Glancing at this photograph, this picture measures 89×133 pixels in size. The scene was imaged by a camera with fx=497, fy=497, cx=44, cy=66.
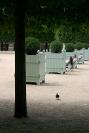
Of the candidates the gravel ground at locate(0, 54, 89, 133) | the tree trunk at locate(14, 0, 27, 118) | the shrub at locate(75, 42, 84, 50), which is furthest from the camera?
the shrub at locate(75, 42, 84, 50)

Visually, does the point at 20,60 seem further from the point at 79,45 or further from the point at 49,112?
the point at 79,45

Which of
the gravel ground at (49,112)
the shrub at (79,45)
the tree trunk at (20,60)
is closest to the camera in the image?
the gravel ground at (49,112)

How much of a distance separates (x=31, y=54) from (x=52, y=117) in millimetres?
11132

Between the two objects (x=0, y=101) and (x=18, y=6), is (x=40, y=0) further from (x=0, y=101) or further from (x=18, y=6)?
(x=0, y=101)

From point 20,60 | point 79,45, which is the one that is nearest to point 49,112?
point 20,60

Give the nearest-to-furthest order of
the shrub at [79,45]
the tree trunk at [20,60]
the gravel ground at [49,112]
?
1. the gravel ground at [49,112]
2. the tree trunk at [20,60]
3. the shrub at [79,45]

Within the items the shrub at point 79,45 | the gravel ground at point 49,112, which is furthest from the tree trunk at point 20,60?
the shrub at point 79,45

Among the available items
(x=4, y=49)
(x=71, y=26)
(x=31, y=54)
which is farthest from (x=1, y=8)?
(x=4, y=49)

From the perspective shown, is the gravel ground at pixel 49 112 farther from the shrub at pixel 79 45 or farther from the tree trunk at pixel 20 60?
the shrub at pixel 79 45

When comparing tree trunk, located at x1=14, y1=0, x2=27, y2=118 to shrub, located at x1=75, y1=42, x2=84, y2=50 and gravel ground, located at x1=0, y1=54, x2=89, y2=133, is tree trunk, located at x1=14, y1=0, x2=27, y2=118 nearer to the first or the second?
gravel ground, located at x1=0, y1=54, x2=89, y2=133

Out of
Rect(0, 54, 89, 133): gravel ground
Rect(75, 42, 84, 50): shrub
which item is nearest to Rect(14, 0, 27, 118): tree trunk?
Rect(0, 54, 89, 133): gravel ground

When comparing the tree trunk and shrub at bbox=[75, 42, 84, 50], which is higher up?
the tree trunk

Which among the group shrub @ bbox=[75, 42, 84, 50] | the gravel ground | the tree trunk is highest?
the tree trunk

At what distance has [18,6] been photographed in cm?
1086
